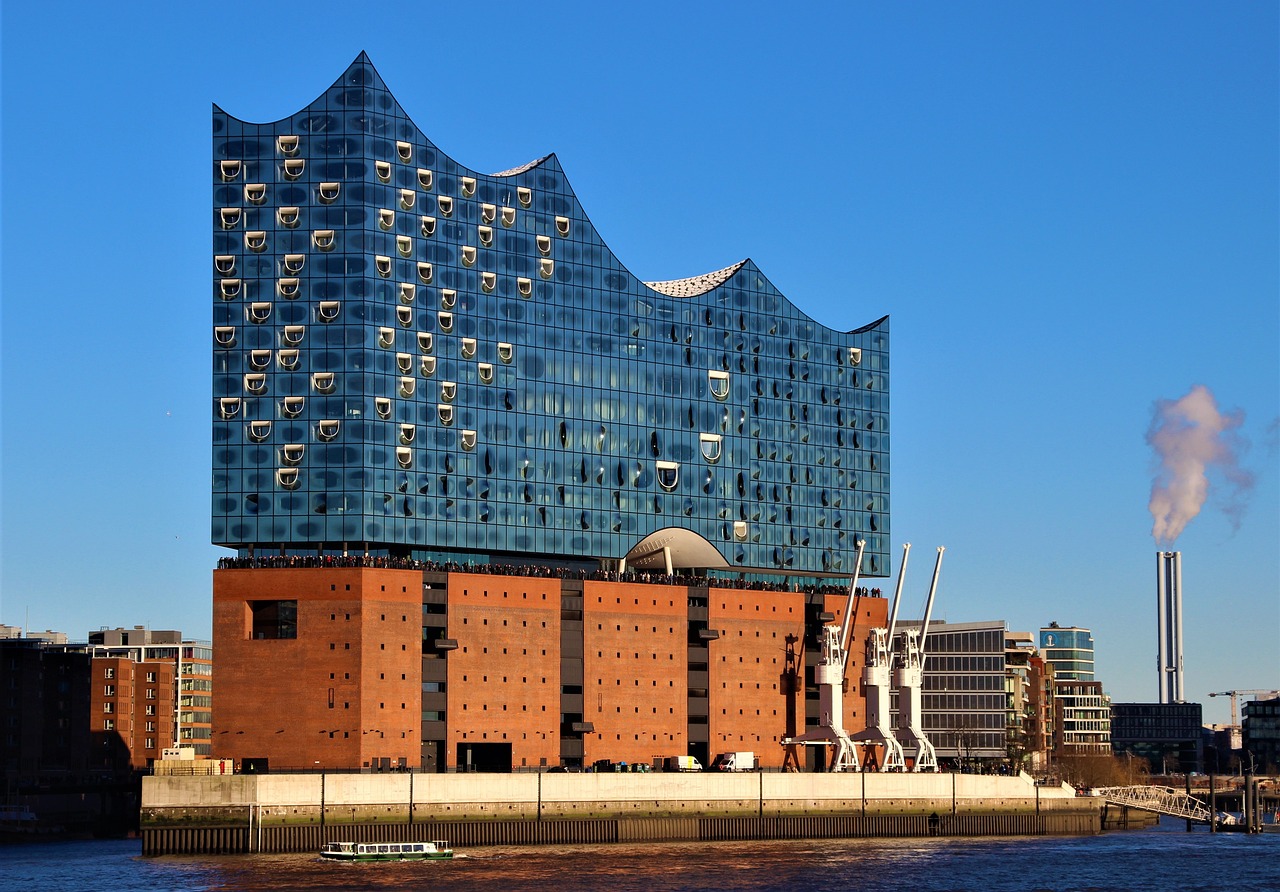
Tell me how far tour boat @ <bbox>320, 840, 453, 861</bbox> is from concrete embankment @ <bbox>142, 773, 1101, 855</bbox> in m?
6.11

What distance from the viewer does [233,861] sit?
131000 millimetres

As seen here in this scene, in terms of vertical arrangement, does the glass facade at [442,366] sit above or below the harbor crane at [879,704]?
above

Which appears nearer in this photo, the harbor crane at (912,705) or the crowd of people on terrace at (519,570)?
the crowd of people on terrace at (519,570)

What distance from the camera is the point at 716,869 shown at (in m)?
131

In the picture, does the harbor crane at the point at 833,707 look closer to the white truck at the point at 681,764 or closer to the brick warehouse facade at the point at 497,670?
the brick warehouse facade at the point at 497,670

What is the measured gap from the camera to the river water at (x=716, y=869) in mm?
117812

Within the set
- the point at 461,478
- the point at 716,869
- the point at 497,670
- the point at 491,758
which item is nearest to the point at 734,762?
the point at 491,758

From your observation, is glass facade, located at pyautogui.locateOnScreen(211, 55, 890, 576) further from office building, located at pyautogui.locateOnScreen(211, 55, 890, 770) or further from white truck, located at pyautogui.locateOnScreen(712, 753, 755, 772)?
white truck, located at pyautogui.locateOnScreen(712, 753, 755, 772)

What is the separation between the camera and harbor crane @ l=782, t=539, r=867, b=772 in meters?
176

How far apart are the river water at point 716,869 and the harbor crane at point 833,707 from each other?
1526cm

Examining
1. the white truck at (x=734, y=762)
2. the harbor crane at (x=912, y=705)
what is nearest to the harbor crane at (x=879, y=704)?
the harbor crane at (x=912, y=705)

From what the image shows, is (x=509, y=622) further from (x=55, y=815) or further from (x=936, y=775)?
(x=55, y=815)

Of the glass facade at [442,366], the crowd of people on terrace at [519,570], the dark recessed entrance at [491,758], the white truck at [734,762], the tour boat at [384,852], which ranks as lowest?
the tour boat at [384,852]

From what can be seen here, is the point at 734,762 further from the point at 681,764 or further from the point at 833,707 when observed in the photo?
the point at 833,707
